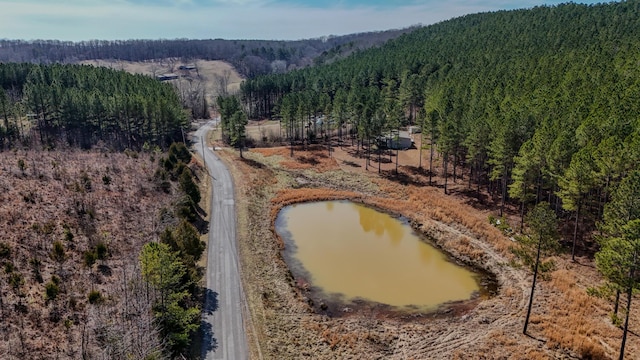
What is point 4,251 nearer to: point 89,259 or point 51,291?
point 89,259

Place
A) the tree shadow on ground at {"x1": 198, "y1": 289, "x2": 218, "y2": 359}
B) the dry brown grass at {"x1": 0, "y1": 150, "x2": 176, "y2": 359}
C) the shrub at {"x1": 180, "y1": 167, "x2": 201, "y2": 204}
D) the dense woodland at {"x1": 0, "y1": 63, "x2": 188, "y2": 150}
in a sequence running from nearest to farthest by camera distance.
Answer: the dry brown grass at {"x1": 0, "y1": 150, "x2": 176, "y2": 359}
the tree shadow on ground at {"x1": 198, "y1": 289, "x2": 218, "y2": 359}
the shrub at {"x1": 180, "y1": 167, "x2": 201, "y2": 204}
the dense woodland at {"x1": 0, "y1": 63, "x2": 188, "y2": 150}

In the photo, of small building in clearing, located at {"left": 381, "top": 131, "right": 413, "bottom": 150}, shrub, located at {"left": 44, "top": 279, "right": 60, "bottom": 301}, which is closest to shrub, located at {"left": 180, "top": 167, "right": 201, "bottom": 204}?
shrub, located at {"left": 44, "top": 279, "right": 60, "bottom": 301}

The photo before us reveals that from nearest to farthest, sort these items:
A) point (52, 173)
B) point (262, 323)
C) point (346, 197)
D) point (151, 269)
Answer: point (151, 269) → point (262, 323) → point (52, 173) → point (346, 197)

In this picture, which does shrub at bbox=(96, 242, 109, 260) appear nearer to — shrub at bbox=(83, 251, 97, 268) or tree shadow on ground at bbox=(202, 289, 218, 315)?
shrub at bbox=(83, 251, 97, 268)

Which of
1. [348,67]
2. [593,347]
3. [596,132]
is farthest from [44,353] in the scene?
[348,67]

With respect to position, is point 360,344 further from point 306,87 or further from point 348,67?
point 348,67
